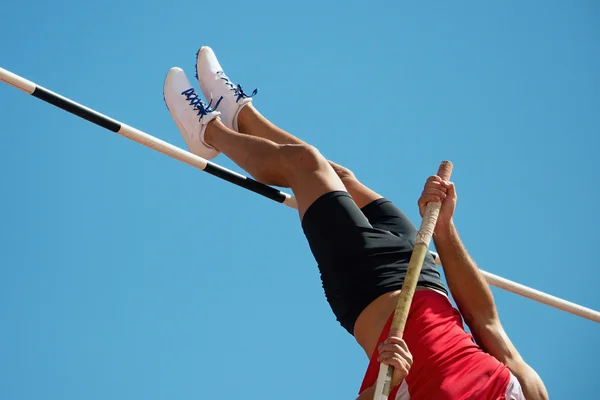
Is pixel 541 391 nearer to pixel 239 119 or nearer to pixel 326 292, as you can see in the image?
pixel 326 292

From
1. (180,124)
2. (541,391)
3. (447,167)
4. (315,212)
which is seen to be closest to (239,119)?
(180,124)

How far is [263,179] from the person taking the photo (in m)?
3.18

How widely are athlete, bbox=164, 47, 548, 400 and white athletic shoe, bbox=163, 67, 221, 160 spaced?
0.21ft

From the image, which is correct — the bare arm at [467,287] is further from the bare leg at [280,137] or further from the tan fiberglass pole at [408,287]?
the bare leg at [280,137]

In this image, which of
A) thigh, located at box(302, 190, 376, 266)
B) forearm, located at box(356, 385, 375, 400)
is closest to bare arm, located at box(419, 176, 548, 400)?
thigh, located at box(302, 190, 376, 266)

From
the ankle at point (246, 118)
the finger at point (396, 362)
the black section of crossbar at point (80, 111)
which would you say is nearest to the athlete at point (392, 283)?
the finger at point (396, 362)

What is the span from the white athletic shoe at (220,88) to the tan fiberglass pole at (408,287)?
1146 millimetres

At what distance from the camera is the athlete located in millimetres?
2523

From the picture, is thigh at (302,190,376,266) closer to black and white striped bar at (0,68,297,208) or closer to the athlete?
the athlete

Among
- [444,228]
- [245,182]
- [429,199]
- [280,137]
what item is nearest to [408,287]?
[429,199]

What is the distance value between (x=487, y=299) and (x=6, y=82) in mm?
1572

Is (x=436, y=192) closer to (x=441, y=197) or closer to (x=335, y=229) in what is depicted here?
(x=441, y=197)

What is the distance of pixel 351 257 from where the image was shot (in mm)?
2854

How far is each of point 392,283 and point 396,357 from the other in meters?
0.53
